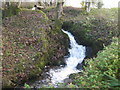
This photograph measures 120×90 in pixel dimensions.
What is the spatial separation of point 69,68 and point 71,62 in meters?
1.16

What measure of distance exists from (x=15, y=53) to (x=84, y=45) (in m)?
7.37

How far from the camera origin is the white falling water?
32.4 ft

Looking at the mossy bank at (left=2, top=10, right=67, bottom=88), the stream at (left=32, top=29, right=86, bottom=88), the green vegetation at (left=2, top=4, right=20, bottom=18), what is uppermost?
the green vegetation at (left=2, top=4, right=20, bottom=18)

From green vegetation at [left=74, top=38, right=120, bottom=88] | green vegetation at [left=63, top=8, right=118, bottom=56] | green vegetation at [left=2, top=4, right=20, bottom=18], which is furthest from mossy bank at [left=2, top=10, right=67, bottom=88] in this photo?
green vegetation at [left=74, top=38, right=120, bottom=88]

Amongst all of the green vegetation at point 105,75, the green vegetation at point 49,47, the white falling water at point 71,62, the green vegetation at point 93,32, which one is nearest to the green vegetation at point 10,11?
the green vegetation at point 49,47

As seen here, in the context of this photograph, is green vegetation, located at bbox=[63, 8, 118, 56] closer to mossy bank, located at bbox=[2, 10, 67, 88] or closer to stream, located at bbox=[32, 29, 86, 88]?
stream, located at bbox=[32, 29, 86, 88]

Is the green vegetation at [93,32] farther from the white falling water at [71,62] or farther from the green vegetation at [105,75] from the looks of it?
the green vegetation at [105,75]

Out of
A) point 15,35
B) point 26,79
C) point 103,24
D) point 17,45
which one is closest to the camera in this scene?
point 26,79

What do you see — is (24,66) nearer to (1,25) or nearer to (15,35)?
(15,35)

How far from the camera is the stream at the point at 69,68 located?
30.0ft

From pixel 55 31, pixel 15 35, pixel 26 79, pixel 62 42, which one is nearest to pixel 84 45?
pixel 62 42

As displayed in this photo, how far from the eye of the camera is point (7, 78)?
25.8 feet

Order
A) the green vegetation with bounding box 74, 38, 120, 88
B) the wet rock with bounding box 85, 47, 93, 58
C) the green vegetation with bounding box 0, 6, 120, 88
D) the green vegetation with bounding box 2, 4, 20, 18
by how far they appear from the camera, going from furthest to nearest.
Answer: the green vegetation with bounding box 2, 4, 20, 18, the wet rock with bounding box 85, 47, 93, 58, the green vegetation with bounding box 0, 6, 120, 88, the green vegetation with bounding box 74, 38, 120, 88

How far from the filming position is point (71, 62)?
1300 centimetres
